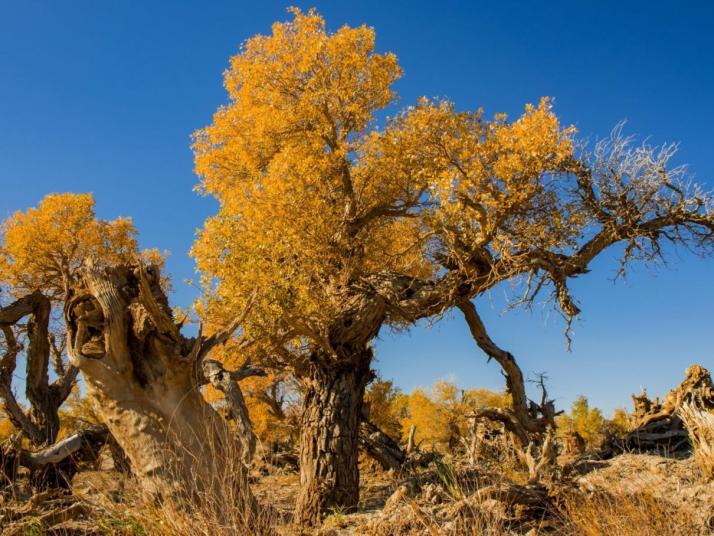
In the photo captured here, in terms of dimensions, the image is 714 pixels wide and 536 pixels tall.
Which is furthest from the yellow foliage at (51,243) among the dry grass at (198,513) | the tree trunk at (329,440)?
the dry grass at (198,513)

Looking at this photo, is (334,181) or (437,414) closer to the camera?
(334,181)

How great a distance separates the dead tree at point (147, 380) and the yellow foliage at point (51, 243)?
1491cm

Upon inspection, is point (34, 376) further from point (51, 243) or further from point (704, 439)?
point (704, 439)

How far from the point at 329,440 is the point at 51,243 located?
1664cm

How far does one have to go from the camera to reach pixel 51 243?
22.0 metres

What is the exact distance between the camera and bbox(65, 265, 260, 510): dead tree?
729 cm

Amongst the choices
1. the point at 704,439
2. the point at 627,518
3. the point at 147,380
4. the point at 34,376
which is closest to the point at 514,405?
the point at 704,439

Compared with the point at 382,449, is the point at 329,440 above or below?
above

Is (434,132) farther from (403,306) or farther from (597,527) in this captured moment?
(597,527)

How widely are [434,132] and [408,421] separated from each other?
48225 millimetres

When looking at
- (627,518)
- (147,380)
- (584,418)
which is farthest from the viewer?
(584,418)

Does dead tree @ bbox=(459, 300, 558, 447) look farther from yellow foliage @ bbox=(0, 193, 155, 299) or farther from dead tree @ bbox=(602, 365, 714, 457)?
yellow foliage @ bbox=(0, 193, 155, 299)

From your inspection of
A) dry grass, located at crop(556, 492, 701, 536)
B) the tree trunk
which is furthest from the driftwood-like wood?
dry grass, located at crop(556, 492, 701, 536)

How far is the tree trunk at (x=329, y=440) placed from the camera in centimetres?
1086
